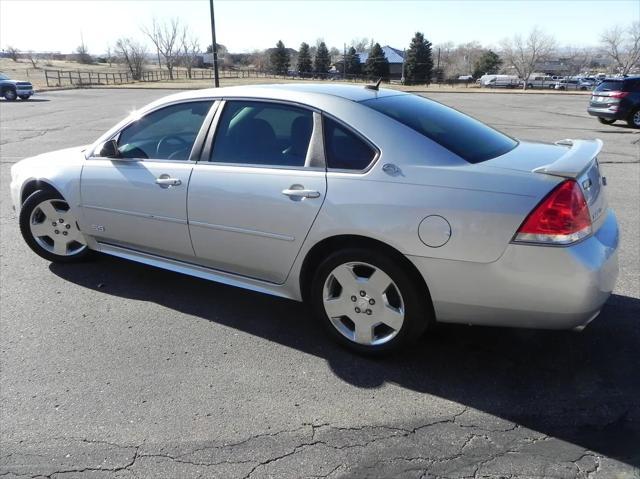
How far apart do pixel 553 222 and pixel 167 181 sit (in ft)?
8.22

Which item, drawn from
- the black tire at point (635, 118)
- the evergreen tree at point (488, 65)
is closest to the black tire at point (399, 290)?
the black tire at point (635, 118)

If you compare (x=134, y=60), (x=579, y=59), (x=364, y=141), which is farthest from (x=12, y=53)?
(x=579, y=59)

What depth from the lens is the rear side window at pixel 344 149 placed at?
3.00 metres

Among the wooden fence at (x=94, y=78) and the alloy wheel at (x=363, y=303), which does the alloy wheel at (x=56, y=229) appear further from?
the wooden fence at (x=94, y=78)

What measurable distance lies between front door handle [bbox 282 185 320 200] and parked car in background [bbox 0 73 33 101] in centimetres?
3245

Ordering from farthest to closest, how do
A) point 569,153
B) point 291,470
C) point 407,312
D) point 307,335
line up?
point 307,335
point 569,153
point 407,312
point 291,470

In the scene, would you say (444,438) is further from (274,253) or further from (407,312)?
(274,253)

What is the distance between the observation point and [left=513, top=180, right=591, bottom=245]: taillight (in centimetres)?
256

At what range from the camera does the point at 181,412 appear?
2.71m

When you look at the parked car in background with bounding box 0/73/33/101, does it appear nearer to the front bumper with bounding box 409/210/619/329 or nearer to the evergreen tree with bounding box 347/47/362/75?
the front bumper with bounding box 409/210/619/329

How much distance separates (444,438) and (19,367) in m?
2.52

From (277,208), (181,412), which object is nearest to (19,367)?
(181,412)

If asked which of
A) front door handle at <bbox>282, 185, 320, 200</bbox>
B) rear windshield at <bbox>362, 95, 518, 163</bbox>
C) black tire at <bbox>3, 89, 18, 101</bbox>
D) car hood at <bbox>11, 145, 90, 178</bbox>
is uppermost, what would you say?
rear windshield at <bbox>362, 95, 518, 163</bbox>

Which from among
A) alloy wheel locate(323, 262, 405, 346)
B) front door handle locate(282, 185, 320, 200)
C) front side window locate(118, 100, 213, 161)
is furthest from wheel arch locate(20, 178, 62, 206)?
alloy wheel locate(323, 262, 405, 346)
